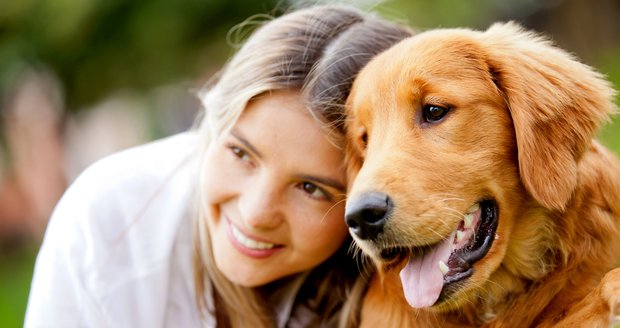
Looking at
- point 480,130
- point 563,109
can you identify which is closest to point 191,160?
point 480,130

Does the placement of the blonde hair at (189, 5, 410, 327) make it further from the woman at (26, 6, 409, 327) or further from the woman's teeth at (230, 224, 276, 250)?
the woman's teeth at (230, 224, 276, 250)

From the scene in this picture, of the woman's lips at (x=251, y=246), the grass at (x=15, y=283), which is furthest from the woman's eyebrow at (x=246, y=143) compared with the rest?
the grass at (x=15, y=283)

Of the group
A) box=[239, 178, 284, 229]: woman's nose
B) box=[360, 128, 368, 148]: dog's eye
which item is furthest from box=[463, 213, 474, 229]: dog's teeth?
box=[239, 178, 284, 229]: woman's nose

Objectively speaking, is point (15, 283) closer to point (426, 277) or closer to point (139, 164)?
point (139, 164)

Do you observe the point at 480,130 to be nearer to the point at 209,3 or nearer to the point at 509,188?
the point at 509,188

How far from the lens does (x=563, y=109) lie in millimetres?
2910

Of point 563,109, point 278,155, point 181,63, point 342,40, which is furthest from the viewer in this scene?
point 181,63

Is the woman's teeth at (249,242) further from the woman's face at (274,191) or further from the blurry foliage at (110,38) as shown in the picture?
the blurry foliage at (110,38)

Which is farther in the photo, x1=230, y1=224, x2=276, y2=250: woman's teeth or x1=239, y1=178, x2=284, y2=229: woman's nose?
x1=230, y1=224, x2=276, y2=250: woman's teeth

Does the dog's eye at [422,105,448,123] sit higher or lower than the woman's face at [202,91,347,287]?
higher

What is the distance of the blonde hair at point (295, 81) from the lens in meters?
3.37

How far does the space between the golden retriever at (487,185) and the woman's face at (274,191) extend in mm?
202

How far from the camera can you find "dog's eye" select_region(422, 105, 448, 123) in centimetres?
297

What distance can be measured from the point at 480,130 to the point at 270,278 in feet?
3.92
